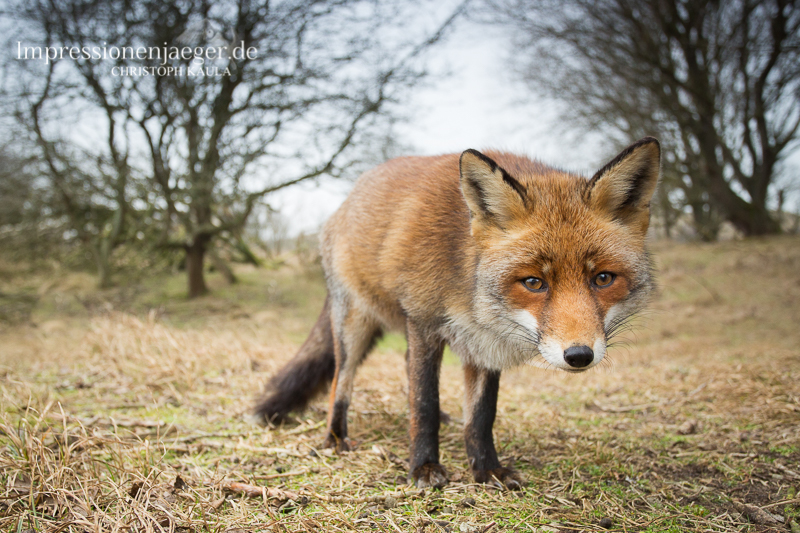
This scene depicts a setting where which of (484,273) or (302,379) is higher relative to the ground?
(484,273)

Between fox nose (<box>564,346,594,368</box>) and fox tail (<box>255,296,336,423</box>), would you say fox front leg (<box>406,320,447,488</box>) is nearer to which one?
fox nose (<box>564,346,594,368</box>)

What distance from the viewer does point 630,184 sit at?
227 centimetres

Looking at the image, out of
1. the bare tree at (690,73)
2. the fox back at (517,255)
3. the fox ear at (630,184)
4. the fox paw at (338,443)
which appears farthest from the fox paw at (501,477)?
the bare tree at (690,73)

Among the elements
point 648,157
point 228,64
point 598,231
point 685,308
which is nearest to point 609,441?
point 598,231

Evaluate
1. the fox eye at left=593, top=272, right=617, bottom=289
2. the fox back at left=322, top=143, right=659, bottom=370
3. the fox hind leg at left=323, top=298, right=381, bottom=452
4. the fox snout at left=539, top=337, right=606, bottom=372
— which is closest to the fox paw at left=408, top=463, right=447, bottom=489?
the fox back at left=322, top=143, right=659, bottom=370

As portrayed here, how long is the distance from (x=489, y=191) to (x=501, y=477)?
1480mm

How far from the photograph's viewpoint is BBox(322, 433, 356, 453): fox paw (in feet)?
9.79

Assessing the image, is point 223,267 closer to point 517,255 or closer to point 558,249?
point 517,255

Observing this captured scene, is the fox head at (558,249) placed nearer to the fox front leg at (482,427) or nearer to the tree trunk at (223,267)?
the fox front leg at (482,427)

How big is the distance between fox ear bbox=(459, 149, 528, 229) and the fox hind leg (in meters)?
1.19

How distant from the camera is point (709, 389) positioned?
3959 millimetres

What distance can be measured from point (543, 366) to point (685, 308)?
25.9ft

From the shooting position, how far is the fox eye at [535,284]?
2094 mm

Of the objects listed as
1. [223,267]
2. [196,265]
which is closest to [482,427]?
[196,265]
